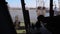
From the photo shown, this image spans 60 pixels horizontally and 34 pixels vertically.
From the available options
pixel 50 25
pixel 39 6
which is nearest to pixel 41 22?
pixel 50 25

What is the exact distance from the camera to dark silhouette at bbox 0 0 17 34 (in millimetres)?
648

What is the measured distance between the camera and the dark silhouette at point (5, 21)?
648 millimetres

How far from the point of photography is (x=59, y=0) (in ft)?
7.46

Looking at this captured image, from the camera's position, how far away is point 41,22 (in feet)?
5.00

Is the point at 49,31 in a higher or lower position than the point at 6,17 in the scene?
lower

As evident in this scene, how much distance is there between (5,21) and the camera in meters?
0.66

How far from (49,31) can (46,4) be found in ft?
3.11

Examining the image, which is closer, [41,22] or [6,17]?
[6,17]

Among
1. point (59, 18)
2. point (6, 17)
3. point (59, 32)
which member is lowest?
point (59, 32)

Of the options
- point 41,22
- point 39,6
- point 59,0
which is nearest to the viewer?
point 41,22

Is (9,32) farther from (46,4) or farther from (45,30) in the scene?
(46,4)

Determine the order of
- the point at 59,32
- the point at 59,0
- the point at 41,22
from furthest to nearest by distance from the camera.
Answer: the point at 59,0, the point at 41,22, the point at 59,32

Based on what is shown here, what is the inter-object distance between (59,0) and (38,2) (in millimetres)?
423

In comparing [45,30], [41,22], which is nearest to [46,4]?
[41,22]
